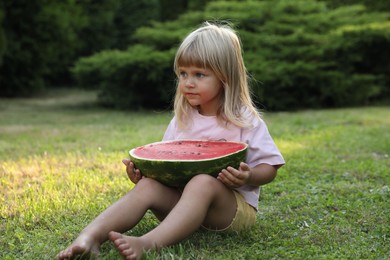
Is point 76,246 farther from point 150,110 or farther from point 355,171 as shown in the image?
point 150,110

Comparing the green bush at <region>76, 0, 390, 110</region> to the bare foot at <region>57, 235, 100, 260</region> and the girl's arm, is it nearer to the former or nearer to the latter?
the girl's arm

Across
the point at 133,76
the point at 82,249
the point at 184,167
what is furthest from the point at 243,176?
the point at 133,76

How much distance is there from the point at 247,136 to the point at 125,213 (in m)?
0.84

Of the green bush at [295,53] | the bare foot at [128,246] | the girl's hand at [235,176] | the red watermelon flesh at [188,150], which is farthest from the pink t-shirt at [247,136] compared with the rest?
the green bush at [295,53]

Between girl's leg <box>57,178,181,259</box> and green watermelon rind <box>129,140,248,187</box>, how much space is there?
7 centimetres

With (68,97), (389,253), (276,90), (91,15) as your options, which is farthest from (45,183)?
(91,15)

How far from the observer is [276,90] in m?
10.7

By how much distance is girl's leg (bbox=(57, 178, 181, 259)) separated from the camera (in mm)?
2578

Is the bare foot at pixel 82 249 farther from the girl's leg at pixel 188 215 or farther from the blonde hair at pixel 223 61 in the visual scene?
the blonde hair at pixel 223 61

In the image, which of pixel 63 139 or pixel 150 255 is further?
pixel 63 139

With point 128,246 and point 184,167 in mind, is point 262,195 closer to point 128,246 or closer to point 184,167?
point 184,167

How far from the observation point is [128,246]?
8.30ft

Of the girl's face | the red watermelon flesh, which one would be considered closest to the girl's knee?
the red watermelon flesh

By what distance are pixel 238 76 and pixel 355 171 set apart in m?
2.16
